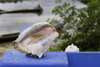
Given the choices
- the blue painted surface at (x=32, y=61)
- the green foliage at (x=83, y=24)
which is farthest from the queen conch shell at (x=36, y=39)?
the green foliage at (x=83, y=24)

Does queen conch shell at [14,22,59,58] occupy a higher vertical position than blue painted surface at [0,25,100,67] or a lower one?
higher

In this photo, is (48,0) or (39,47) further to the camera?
(48,0)

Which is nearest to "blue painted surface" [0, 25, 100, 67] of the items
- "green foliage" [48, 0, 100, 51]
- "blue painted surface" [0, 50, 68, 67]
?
"blue painted surface" [0, 50, 68, 67]

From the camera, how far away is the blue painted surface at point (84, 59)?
6.67 feet

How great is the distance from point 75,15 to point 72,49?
1390mm

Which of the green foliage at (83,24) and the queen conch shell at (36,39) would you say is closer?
the queen conch shell at (36,39)

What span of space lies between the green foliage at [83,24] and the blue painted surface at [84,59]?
1.56 meters

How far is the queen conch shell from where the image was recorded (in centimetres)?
176

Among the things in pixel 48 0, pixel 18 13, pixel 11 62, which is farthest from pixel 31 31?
pixel 48 0

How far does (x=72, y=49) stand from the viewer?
284 cm

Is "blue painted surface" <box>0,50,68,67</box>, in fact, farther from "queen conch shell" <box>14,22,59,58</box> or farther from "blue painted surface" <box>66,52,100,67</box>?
"blue painted surface" <box>66,52,100,67</box>

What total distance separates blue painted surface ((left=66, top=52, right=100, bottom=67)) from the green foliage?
156 cm

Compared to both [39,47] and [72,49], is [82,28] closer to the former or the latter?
[72,49]

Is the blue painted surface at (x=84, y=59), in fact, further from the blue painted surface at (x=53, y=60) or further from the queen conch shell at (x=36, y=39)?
the queen conch shell at (x=36, y=39)
